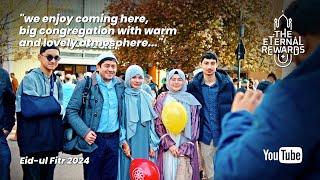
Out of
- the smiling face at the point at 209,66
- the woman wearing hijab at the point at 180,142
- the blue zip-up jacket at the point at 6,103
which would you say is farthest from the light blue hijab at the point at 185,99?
the blue zip-up jacket at the point at 6,103

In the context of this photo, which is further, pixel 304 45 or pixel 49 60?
pixel 49 60

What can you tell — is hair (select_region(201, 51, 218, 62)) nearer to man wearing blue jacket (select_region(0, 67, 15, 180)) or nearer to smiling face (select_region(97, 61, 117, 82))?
smiling face (select_region(97, 61, 117, 82))

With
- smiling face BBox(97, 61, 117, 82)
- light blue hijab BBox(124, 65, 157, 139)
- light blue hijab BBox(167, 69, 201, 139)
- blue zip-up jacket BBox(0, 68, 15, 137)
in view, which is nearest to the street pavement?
blue zip-up jacket BBox(0, 68, 15, 137)

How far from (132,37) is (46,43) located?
417 millimetres

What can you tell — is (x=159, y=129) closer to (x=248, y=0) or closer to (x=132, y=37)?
(x=132, y=37)

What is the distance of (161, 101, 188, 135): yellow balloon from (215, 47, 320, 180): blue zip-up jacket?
1.95 metres

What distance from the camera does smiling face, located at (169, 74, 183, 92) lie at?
2630 mm

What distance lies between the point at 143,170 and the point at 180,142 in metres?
0.29

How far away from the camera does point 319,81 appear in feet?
2.35

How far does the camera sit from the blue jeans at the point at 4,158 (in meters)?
2.53

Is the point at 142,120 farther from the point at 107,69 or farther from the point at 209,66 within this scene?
the point at 209,66

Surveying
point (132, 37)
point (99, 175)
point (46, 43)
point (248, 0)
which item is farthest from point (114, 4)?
point (99, 175)

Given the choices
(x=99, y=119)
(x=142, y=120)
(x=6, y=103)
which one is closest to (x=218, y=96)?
(x=142, y=120)

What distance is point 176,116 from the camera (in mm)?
2699
